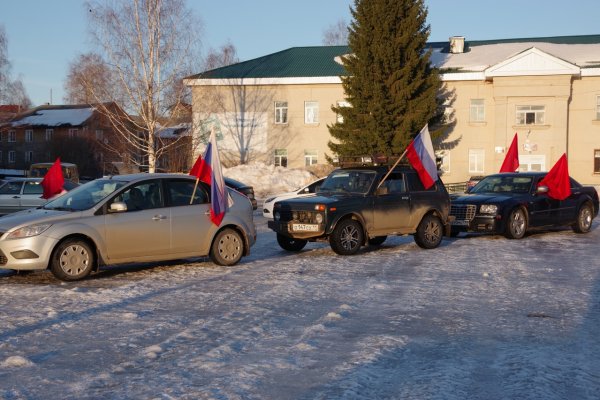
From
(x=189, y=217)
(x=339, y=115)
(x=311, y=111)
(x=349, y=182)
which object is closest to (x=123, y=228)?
(x=189, y=217)

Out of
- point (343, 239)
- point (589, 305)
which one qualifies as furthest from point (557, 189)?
point (589, 305)

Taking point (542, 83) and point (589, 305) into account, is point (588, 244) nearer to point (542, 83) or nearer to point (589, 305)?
point (589, 305)

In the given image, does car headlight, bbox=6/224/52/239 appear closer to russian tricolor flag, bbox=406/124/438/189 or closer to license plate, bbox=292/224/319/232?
license plate, bbox=292/224/319/232

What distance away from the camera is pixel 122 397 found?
523cm

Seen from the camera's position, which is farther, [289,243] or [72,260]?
[289,243]

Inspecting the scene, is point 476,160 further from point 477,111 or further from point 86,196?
point 86,196

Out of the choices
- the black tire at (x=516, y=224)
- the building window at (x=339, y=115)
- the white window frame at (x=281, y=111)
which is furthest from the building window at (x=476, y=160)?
the black tire at (x=516, y=224)

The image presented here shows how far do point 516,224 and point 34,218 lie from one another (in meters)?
11.0

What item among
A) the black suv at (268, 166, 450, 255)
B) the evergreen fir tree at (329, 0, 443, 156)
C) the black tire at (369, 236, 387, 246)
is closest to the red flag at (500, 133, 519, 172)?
the black suv at (268, 166, 450, 255)

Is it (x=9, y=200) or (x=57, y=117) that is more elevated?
(x=57, y=117)

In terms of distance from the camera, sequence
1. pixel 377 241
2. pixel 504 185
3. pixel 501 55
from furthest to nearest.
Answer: pixel 501 55
pixel 504 185
pixel 377 241

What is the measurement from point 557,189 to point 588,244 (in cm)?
228

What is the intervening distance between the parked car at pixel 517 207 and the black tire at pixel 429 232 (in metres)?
1.71

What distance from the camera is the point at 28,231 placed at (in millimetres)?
10188
